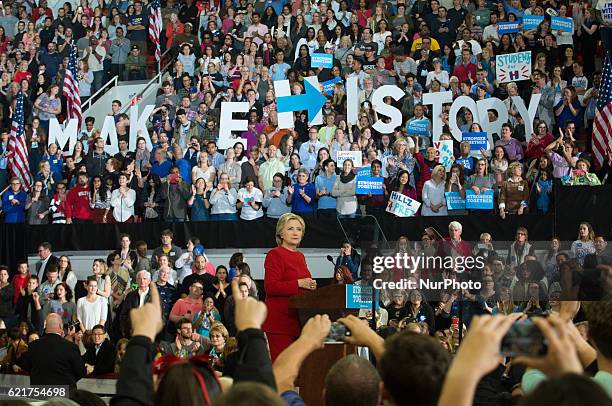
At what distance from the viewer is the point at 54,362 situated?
9305 millimetres

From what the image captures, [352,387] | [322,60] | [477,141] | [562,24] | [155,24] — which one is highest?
[155,24]

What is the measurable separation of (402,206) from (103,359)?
17.9 feet

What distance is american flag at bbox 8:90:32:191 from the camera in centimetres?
1866

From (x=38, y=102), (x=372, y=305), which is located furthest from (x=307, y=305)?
(x=38, y=102)

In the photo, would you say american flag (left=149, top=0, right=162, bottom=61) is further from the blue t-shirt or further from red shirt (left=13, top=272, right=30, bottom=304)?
red shirt (left=13, top=272, right=30, bottom=304)

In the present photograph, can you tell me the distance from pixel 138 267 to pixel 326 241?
283 cm

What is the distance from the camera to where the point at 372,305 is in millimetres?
7668

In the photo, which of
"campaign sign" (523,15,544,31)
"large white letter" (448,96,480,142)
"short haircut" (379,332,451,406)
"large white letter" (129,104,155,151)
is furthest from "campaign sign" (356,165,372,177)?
"short haircut" (379,332,451,406)

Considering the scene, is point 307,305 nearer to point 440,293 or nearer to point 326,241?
point 440,293

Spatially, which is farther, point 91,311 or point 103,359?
point 91,311

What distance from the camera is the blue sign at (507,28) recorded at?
1773 centimetres

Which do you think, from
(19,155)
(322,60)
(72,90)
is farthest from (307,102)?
(19,155)

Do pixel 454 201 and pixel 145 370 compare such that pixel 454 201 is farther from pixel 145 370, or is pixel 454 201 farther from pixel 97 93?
pixel 145 370

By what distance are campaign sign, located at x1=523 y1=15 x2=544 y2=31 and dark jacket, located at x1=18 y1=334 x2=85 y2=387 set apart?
11128mm
